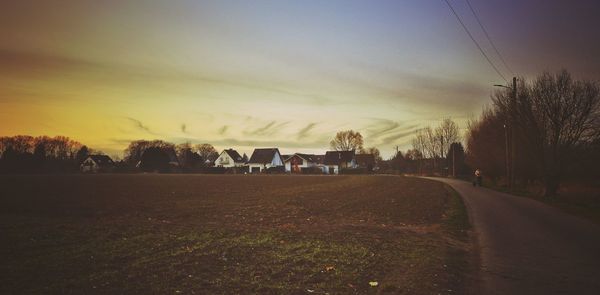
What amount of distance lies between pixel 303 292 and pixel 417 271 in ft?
8.40

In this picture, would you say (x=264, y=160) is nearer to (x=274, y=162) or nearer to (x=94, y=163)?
(x=274, y=162)

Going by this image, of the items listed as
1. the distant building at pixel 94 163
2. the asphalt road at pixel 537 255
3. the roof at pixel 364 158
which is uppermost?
the roof at pixel 364 158

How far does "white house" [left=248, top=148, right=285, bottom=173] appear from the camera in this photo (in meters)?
107

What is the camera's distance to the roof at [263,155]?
356 feet

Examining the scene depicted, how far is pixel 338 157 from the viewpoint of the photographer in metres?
116

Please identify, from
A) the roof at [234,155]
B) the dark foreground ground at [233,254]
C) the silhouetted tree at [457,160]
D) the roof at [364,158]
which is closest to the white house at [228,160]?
the roof at [234,155]

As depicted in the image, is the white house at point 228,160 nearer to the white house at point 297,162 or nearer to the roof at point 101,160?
the white house at point 297,162

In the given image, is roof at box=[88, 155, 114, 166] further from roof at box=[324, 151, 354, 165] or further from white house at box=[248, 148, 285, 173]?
roof at box=[324, 151, 354, 165]

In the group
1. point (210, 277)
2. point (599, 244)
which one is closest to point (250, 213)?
point (210, 277)

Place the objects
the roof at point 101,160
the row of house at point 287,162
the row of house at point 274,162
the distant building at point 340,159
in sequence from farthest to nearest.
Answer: the roof at point 101,160 → the distant building at point 340,159 → the row of house at point 287,162 → the row of house at point 274,162

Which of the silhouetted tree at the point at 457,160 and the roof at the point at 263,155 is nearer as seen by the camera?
the silhouetted tree at the point at 457,160

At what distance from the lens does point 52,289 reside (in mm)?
6223

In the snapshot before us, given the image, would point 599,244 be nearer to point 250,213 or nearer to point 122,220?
point 250,213

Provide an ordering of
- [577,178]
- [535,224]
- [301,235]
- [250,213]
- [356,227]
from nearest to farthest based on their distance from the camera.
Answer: [301,235] → [356,227] → [535,224] → [250,213] → [577,178]
